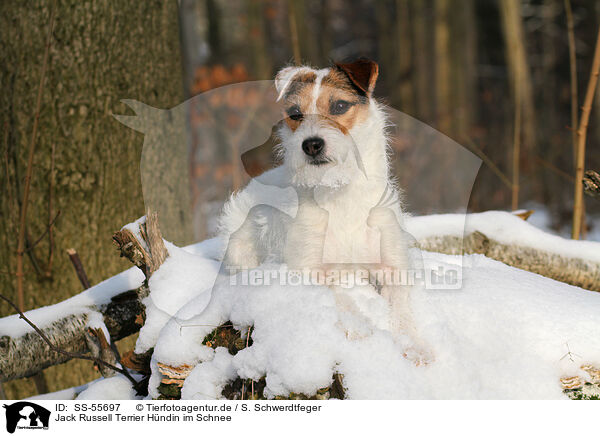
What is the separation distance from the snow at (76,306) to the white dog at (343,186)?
119 centimetres

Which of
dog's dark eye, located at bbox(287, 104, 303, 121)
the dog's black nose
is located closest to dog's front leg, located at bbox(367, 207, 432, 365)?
the dog's black nose

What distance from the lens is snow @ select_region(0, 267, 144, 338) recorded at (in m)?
2.86

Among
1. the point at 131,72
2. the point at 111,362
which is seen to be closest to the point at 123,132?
the point at 131,72

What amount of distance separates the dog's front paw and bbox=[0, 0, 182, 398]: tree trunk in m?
2.35

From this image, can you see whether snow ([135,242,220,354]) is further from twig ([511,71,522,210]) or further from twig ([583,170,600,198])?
twig ([511,71,522,210])

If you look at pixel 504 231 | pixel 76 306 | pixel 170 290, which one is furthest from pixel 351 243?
pixel 76 306

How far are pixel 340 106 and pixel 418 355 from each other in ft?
4.15

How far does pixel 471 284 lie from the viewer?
273 centimetres

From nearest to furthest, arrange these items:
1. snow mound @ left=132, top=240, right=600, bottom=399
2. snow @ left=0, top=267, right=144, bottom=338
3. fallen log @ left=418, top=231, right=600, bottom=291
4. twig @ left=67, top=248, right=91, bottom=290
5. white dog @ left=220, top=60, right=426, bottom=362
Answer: snow mound @ left=132, top=240, right=600, bottom=399 < white dog @ left=220, top=60, right=426, bottom=362 < snow @ left=0, top=267, right=144, bottom=338 < twig @ left=67, top=248, right=91, bottom=290 < fallen log @ left=418, top=231, right=600, bottom=291

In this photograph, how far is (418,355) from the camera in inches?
89.7

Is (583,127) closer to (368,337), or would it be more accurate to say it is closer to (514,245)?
(514,245)

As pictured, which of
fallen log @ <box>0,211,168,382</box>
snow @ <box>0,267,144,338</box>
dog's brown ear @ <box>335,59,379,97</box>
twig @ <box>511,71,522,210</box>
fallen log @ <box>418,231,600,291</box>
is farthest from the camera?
twig @ <box>511,71,522,210</box>

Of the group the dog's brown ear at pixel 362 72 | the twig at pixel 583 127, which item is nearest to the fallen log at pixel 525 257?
the twig at pixel 583 127

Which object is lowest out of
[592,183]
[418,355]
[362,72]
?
[418,355]
